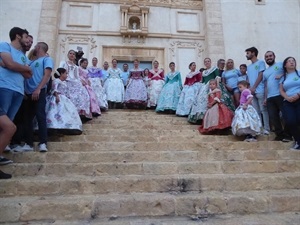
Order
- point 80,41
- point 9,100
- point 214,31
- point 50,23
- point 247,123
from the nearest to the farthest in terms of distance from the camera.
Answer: point 9,100 < point 247,123 < point 50,23 < point 80,41 < point 214,31

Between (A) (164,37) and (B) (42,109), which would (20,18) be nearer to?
(A) (164,37)

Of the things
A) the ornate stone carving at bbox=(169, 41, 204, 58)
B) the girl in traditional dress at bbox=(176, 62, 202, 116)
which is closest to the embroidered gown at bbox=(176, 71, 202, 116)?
the girl in traditional dress at bbox=(176, 62, 202, 116)

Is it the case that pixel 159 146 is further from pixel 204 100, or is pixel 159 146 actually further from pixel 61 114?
pixel 204 100

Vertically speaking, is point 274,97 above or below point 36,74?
below

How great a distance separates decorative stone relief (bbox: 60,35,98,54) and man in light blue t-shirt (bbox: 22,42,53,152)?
20.7 ft

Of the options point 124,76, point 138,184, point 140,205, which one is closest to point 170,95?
point 124,76

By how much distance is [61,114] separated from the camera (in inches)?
167

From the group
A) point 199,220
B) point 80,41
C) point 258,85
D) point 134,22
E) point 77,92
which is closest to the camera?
point 199,220

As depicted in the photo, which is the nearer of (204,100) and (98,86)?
(204,100)

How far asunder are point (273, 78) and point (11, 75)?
13.8ft

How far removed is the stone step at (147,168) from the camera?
3.16m

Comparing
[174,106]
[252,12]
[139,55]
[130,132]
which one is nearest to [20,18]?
[139,55]

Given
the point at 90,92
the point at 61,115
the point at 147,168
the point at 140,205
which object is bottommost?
the point at 140,205

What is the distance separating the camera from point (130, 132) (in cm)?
464
